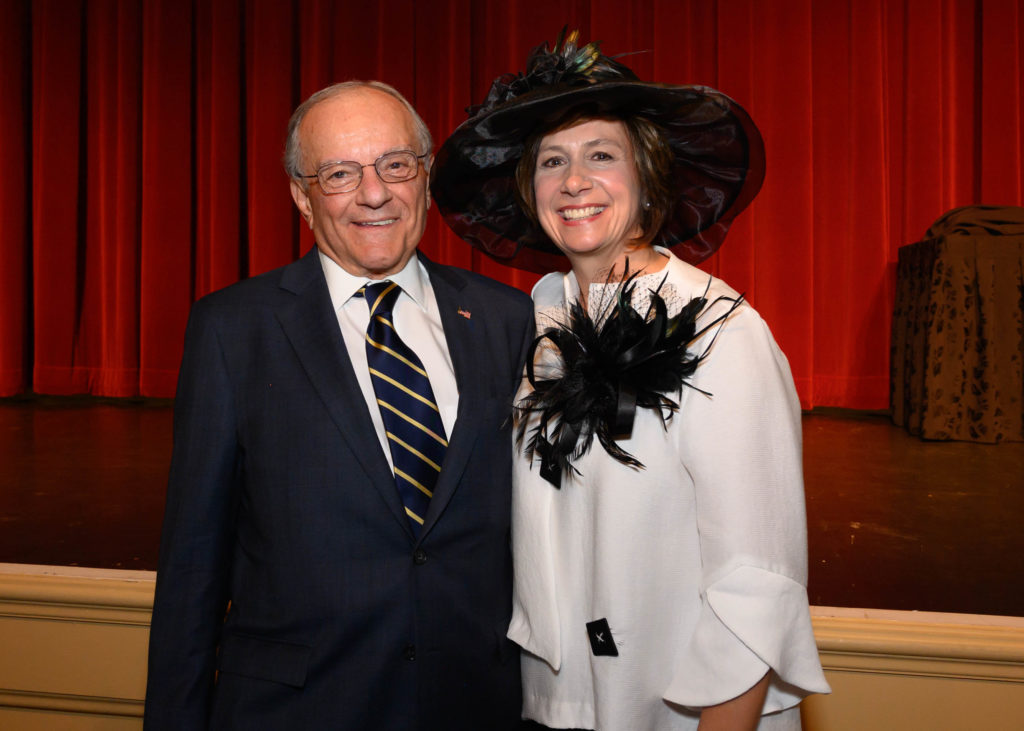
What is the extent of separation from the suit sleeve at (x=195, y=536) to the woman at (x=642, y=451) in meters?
0.45

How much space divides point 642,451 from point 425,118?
504cm

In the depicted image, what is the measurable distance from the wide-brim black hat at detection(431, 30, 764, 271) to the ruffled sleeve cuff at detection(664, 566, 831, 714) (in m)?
0.63

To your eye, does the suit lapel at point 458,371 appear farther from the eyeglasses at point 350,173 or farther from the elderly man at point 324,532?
the eyeglasses at point 350,173

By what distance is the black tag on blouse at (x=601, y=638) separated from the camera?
1.21m

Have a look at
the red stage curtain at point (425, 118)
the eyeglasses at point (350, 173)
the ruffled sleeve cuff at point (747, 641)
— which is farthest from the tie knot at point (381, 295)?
the red stage curtain at point (425, 118)

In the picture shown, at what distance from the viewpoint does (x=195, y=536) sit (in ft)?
4.10

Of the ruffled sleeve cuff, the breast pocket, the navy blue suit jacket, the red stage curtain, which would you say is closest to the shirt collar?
the navy blue suit jacket

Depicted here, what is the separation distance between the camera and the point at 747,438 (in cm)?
113

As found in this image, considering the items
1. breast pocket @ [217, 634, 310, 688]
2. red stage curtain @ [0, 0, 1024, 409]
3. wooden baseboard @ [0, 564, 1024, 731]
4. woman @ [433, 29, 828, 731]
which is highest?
red stage curtain @ [0, 0, 1024, 409]

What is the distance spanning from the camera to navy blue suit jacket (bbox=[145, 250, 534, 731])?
4.06 ft

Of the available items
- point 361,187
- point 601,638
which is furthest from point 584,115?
point 601,638

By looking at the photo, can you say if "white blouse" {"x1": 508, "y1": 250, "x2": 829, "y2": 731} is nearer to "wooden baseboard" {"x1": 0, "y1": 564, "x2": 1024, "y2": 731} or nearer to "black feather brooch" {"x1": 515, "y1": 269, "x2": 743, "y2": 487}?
"black feather brooch" {"x1": 515, "y1": 269, "x2": 743, "y2": 487}

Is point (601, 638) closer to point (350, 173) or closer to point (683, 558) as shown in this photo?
point (683, 558)

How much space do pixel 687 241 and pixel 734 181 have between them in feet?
0.50
